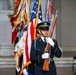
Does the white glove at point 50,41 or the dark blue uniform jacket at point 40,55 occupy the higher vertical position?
the white glove at point 50,41

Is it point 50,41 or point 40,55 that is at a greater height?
point 50,41

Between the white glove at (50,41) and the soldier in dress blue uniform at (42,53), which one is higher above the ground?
the white glove at (50,41)

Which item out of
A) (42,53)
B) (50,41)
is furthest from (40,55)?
(50,41)

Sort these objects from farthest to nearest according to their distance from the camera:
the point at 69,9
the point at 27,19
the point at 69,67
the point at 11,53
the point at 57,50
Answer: the point at 69,9, the point at 11,53, the point at 69,67, the point at 27,19, the point at 57,50

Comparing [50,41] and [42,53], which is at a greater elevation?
[50,41]

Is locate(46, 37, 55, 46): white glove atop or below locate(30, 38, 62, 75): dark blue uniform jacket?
atop

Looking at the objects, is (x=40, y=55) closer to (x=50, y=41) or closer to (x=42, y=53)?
(x=42, y=53)

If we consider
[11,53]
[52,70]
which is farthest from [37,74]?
[11,53]

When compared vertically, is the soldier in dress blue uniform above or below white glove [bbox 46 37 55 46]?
below

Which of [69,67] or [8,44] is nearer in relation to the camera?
[69,67]

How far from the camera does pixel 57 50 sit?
15.7 feet

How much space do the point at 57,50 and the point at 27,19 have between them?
3.86 meters

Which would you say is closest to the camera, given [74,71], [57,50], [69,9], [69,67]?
[57,50]

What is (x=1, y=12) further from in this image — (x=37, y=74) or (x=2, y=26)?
(x=37, y=74)
